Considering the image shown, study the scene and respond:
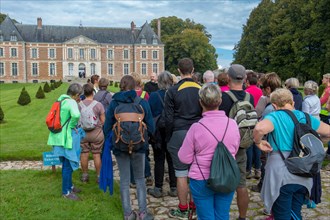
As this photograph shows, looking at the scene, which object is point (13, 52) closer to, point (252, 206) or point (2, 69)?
point (2, 69)

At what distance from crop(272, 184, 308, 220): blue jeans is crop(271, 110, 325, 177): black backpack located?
153 millimetres

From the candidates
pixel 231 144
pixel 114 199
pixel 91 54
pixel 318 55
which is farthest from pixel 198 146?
pixel 91 54

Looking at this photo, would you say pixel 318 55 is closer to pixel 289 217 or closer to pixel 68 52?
pixel 289 217

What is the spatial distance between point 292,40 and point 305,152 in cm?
2802

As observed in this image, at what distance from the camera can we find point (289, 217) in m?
2.92

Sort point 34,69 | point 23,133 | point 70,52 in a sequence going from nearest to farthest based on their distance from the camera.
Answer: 1. point 23,133
2. point 34,69
3. point 70,52

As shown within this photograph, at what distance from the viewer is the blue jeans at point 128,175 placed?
3717 mm

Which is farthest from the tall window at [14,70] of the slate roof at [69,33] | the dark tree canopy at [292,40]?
the dark tree canopy at [292,40]

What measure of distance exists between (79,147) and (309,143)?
3087 mm

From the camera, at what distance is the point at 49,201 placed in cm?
443

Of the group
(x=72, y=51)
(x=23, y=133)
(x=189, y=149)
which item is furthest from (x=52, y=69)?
(x=189, y=149)

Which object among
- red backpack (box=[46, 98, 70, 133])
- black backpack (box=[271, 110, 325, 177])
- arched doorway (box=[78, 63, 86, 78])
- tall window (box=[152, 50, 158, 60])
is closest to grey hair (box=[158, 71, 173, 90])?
red backpack (box=[46, 98, 70, 133])

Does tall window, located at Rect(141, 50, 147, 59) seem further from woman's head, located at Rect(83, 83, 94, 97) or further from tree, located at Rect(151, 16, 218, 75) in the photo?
woman's head, located at Rect(83, 83, 94, 97)

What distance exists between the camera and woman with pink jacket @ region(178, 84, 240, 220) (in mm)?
2762
